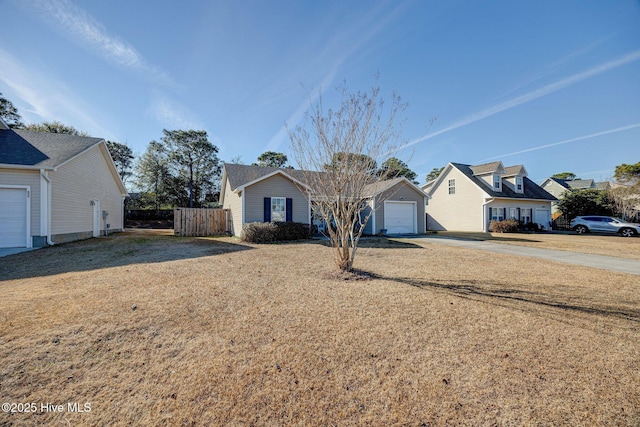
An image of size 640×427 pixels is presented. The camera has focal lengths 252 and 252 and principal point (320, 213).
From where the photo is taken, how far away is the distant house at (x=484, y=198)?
21281 mm

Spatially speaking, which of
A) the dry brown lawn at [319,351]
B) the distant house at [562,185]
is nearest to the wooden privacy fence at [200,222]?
the dry brown lawn at [319,351]

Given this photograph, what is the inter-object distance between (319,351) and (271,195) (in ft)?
42.1

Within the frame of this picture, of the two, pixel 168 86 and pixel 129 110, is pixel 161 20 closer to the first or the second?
pixel 168 86

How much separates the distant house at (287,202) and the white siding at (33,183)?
26.3 feet

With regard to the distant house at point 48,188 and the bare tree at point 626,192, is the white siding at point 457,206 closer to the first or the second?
the bare tree at point 626,192

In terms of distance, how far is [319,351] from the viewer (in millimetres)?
2844

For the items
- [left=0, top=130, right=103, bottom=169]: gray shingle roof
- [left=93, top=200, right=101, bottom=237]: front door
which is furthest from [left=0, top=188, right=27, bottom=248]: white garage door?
[left=93, top=200, right=101, bottom=237]: front door

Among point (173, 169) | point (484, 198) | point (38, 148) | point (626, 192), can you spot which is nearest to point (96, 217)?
point (38, 148)

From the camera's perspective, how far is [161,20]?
8633 millimetres

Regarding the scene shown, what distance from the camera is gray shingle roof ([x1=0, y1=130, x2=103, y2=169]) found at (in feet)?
33.9

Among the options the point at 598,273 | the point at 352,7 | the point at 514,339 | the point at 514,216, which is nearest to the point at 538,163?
the point at 514,216

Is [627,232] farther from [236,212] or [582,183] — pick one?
[236,212]

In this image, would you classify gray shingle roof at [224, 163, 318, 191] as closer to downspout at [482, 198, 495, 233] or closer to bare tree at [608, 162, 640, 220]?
downspout at [482, 198, 495, 233]

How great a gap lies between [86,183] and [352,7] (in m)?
15.6
